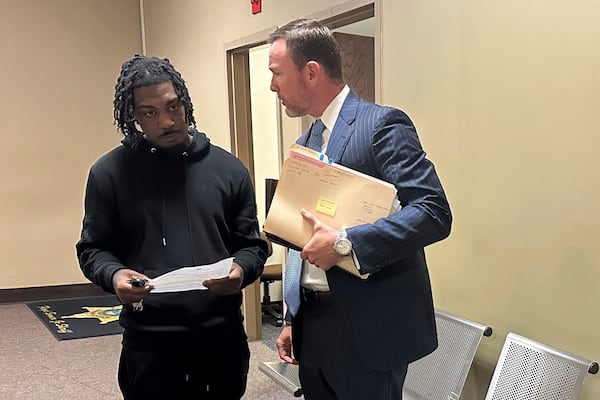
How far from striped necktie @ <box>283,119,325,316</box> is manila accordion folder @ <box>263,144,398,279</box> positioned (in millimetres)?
122

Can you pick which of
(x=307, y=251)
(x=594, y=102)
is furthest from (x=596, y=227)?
(x=307, y=251)

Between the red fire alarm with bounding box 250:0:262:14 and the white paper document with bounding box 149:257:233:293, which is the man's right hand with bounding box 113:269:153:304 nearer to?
the white paper document with bounding box 149:257:233:293

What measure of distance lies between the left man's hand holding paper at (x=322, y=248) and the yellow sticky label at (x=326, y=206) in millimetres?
38

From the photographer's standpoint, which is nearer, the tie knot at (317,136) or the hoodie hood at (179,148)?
the tie knot at (317,136)

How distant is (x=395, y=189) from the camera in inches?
44.8

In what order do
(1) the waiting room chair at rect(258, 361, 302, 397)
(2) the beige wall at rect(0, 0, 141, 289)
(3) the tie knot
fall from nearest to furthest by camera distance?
1. (3) the tie knot
2. (1) the waiting room chair at rect(258, 361, 302, 397)
3. (2) the beige wall at rect(0, 0, 141, 289)

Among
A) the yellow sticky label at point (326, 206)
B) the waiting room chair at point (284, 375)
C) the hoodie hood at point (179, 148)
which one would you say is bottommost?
the waiting room chair at point (284, 375)

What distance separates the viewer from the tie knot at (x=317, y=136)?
4.51ft

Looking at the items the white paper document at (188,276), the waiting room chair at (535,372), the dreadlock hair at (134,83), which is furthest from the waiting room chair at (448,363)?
the dreadlock hair at (134,83)

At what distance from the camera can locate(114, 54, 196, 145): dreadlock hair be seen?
148 cm

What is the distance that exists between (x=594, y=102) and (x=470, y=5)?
595mm

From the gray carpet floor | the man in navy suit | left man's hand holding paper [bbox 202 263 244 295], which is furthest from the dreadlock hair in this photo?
the gray carpet floor

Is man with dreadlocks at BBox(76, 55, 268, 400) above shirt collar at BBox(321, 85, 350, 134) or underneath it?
underneath

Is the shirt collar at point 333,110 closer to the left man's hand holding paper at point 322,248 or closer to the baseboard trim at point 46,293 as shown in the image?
the left man's hand holding paper at point 322,248
